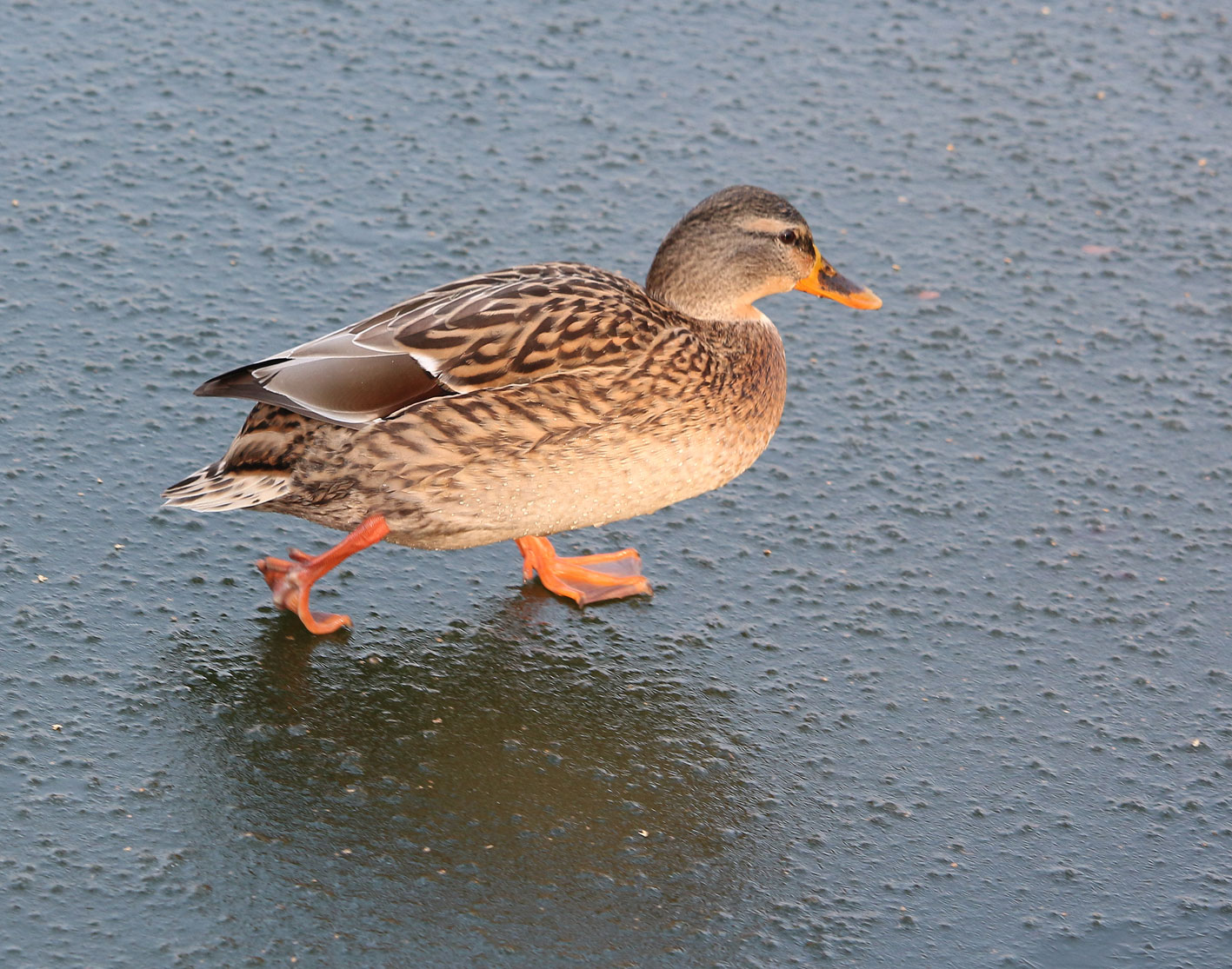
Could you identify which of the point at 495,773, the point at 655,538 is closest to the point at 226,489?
the point at 495,773

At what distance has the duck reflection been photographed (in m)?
3.12

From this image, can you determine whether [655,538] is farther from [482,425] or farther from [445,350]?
[445,350]

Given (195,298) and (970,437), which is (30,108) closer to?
(195,298)

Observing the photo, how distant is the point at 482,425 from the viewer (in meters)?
3.76

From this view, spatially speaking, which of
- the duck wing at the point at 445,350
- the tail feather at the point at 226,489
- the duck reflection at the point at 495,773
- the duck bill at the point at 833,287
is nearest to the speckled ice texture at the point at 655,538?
the duck reflection at the point at 495,773

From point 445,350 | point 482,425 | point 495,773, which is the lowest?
point 495,773

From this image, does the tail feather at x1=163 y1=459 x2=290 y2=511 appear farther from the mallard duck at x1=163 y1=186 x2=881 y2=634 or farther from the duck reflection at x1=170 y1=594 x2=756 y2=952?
the duck reflection at x1=170 y1=594 x2=756 y2=952

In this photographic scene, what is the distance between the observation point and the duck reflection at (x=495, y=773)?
3.12 m

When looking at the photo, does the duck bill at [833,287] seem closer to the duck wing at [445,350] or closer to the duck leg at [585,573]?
the duck wing at [445,350]

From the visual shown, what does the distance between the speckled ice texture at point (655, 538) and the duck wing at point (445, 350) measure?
0.61 meters

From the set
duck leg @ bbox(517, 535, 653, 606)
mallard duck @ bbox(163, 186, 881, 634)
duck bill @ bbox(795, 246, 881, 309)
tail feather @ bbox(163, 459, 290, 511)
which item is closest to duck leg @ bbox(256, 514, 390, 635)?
mallard duck @ bbox(163, 186, 881, 634)

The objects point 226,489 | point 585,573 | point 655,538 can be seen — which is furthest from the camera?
point 655,538

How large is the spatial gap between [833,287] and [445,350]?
1.40 meters

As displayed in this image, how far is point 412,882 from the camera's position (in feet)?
10.1
